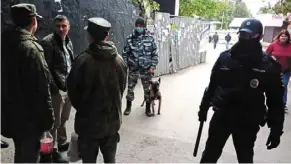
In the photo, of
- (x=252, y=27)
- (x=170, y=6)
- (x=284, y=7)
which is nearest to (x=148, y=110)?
(x=252, y=27)

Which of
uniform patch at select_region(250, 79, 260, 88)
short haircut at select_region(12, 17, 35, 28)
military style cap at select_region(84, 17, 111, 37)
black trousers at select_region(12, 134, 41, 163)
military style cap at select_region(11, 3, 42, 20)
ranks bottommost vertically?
black trousers at select_region(12, 134, 41, 163)

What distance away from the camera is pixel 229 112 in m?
2.85

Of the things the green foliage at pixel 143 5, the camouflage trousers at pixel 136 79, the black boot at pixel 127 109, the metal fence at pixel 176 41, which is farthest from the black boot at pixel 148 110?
the green foliage at pixel 143 5

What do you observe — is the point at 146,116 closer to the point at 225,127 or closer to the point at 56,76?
the point at 56,76

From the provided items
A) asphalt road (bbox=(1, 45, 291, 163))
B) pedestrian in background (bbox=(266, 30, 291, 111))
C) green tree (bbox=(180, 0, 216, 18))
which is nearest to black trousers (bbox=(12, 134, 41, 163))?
asphalt road (bbox=(1, 45, 291, 163))

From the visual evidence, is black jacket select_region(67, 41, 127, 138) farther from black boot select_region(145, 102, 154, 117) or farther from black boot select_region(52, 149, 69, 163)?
black boot select_region(145, 102, 154, 117)

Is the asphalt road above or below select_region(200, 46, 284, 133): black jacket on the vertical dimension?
below

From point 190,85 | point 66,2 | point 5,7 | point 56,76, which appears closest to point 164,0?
point 190,85

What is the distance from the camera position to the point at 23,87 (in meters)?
2.59

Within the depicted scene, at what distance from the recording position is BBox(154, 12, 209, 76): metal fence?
9.96m

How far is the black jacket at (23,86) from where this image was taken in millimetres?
2545

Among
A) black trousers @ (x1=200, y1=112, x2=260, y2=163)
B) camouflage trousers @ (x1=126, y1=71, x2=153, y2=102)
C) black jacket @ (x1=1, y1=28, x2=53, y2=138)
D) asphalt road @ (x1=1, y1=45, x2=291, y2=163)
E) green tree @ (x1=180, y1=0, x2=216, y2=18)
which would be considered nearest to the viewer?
black jacket @ (x1=1, y1=28, x2=53, y2=138)

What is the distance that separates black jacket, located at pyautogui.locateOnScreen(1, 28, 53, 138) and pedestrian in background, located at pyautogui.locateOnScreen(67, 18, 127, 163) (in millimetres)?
277

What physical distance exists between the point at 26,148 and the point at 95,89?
2.65 feet
